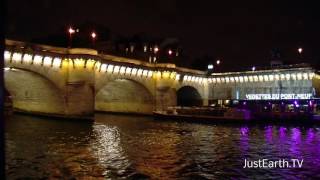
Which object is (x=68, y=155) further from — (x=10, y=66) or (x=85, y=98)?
(x=85, y=98)

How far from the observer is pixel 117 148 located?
24031 mm

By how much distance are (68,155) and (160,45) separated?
252 feet

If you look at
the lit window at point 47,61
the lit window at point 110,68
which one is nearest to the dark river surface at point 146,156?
the lit window at point 47,61

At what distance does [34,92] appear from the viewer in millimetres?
50125

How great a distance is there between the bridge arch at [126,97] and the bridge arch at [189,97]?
15.6 meters

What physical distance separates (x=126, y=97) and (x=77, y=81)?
65.4 ft

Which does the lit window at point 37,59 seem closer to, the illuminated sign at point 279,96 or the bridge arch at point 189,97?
the bridge arch at point 189,97

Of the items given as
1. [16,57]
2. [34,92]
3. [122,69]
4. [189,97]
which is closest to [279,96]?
[189,97]

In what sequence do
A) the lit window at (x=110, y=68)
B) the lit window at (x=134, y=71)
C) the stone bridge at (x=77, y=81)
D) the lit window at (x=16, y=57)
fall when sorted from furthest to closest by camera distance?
the lit window at (x=134, y=71) → the lit window at (x=110, y=68) → the stone bridge at (x=77, y=81) → the lit window at (x=16, y=57)

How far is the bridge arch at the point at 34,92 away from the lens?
4697 cm

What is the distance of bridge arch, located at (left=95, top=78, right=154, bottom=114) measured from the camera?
62384 millimetres

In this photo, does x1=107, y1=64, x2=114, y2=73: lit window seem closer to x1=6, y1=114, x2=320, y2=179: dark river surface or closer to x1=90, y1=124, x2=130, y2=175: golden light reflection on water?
x1=6, y1=114, x2=320, y2=179: dark river surface

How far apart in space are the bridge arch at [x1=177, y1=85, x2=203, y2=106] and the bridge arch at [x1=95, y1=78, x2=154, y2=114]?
1557cm

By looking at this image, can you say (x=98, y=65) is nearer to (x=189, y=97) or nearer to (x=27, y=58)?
(x=27, y=58)
